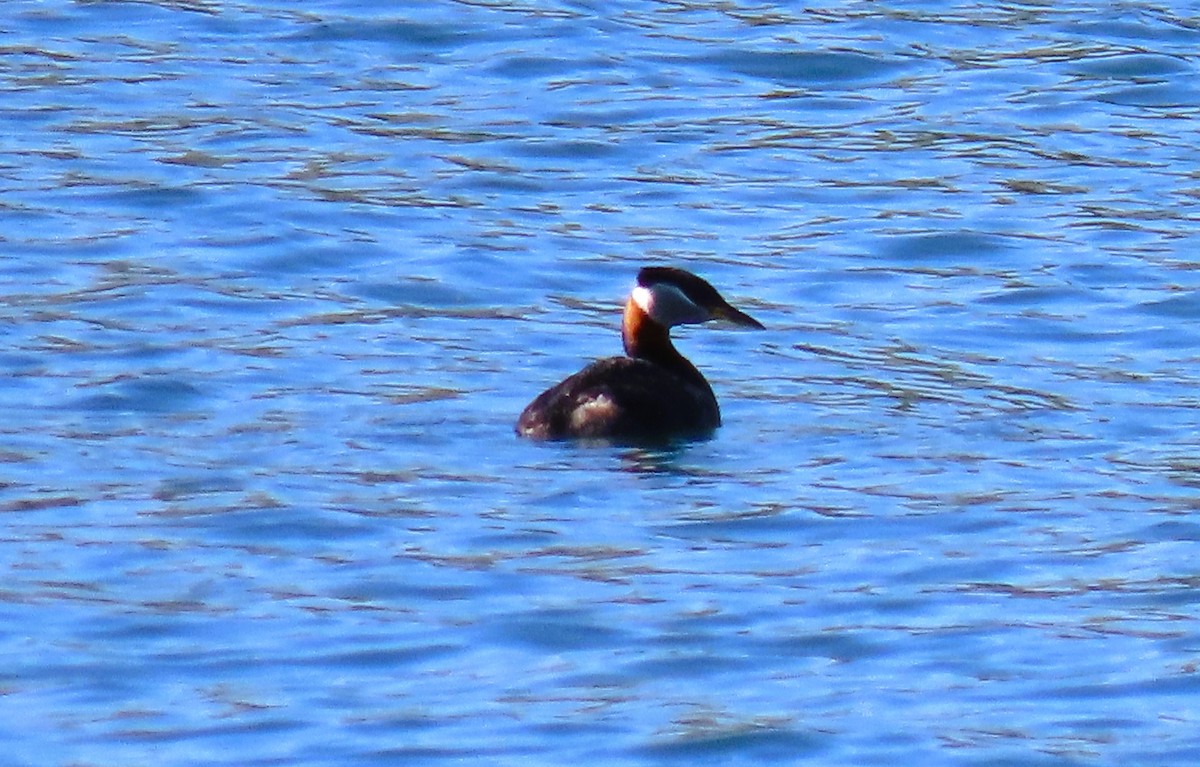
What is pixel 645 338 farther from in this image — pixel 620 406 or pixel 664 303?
pixel 620 406

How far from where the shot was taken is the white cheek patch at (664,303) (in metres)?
13.5

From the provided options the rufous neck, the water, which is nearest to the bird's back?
the water

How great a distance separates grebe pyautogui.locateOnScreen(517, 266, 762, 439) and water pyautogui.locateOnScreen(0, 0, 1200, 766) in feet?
0.50

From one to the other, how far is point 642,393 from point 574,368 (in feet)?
5.38

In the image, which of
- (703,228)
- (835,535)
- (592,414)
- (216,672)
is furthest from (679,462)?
(703,228)

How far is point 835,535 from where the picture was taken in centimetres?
1102

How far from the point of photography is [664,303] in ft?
44.4

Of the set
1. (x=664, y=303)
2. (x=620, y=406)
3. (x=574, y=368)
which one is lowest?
(x=574, y=368)

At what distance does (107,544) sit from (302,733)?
2339mm

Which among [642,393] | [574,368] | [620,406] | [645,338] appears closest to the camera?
[620,406]

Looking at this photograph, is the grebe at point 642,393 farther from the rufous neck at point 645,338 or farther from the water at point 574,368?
the water at point 574,368

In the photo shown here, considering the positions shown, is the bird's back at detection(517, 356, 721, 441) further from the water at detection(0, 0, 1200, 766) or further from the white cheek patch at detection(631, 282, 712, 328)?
the white cheek patch at detection(631, 282, 712, 328)

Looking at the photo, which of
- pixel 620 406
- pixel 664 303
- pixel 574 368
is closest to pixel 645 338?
pixel 664 303

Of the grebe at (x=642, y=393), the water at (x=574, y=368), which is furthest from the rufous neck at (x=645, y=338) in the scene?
the water at (x=574, y=368)
